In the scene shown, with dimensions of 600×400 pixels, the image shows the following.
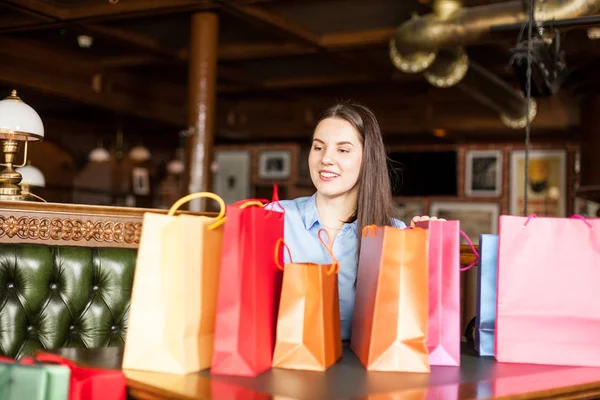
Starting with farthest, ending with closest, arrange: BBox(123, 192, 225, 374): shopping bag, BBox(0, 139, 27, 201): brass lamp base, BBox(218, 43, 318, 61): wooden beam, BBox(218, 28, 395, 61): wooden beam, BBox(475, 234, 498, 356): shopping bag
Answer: BBox(218, 43, 318, 61): wooden beam → BBox(218, 28, 395, 61): wooden beam → BBox(0, 139, 27, 201): brass lamp base → BBox(475, 234, 498, 356): shopping bag → BBox(123, 192, 225, 374): shopping bag

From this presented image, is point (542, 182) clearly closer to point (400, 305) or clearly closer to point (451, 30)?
point (451, 30)

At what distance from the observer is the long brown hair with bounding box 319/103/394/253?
1.73 meters

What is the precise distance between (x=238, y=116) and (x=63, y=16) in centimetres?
425

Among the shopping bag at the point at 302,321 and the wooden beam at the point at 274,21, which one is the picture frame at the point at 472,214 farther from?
the shopping bag at the point at 302,321

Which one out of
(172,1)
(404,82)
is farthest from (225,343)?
(404,82)

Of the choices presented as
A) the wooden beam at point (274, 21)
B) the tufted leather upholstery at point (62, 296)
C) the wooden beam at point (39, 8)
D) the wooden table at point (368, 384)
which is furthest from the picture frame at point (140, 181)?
the wooden table at point (368, 384)

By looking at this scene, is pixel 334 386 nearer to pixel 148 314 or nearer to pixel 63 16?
pixel 148 314

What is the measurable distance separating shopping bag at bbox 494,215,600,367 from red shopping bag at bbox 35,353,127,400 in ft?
2.30

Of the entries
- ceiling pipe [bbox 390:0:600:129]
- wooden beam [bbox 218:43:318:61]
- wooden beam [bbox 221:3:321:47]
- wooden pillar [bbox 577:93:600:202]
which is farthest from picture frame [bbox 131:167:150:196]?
wooden pillar [bbox 577:93:600:202]

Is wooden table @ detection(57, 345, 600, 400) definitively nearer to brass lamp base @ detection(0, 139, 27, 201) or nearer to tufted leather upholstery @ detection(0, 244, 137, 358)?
tufted leather upholstery @ detection(0, 244, 137, 358)

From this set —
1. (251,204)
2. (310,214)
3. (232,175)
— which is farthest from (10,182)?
(232,175)

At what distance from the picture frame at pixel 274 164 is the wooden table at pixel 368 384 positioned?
8.52m

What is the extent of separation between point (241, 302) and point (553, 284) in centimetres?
61

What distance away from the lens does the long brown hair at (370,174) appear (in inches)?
67.9
